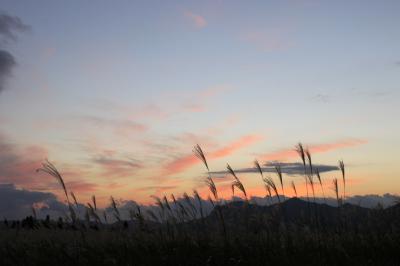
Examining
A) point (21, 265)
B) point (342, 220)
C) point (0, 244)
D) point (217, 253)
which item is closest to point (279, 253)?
point (217, 253)

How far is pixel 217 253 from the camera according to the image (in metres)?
10.5

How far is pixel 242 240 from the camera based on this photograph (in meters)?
11.4

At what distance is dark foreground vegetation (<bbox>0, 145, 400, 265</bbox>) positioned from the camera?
9.74 m

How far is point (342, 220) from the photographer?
1333 centimetres

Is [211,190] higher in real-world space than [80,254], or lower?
higher

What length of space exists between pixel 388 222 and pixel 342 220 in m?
1.48

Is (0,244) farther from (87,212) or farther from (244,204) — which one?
(244,204)

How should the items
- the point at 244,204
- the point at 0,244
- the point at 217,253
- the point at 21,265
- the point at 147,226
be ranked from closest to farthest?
the point at 217,253 < the point at 21,265 < the point at 244,204 < the point at 147,226 < the point at 0,244

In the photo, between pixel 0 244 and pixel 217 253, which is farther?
pixel 0 244

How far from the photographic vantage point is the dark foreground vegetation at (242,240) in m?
9.74

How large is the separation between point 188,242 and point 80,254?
2.66 m

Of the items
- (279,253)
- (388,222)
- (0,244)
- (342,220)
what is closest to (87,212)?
(0,244)

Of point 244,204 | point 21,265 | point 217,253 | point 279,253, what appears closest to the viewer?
point 279,253

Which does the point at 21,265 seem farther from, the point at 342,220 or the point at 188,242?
the point at 342,220
